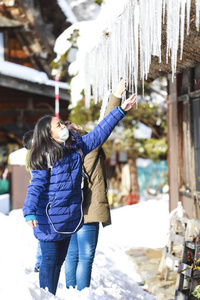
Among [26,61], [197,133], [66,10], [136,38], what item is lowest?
[197,133]

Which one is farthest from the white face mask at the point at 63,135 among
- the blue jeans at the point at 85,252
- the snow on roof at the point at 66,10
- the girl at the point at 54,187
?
the snow on roof at the point at 66,10

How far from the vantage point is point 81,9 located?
955 inches

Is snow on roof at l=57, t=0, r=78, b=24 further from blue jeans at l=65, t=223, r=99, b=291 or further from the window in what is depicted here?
blue jeans at l=65, t=223, r=99, b=291

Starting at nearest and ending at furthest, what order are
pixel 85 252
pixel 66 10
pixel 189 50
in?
pixel 85 252, pixel 189 50, pixel 66 10

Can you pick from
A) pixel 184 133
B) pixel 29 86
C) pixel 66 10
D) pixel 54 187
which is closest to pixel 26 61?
pixel 29 86

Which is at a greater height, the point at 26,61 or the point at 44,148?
the point at 26,61

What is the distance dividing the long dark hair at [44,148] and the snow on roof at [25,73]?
389 inches

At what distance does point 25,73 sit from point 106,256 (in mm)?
8589

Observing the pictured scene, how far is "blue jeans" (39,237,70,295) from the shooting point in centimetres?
335

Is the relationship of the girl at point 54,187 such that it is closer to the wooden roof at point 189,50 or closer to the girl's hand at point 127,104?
the girl's hand at point 127,104

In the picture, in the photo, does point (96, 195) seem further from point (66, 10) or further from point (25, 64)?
point (66, 10)

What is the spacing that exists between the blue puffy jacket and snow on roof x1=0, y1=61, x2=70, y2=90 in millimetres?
9965

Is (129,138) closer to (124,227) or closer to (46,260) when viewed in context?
(124,227)

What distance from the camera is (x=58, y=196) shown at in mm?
3258
